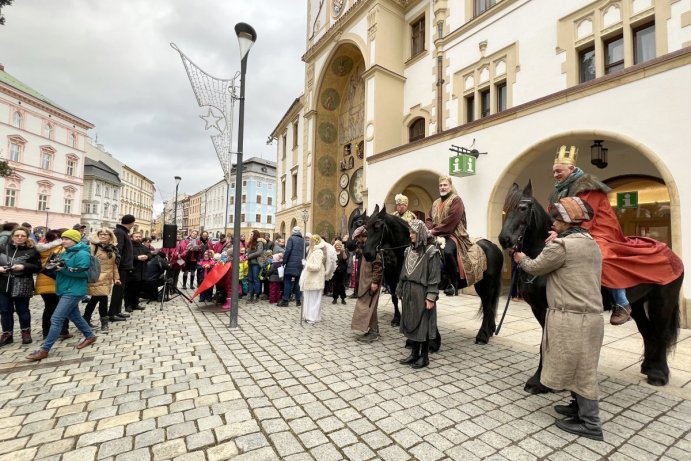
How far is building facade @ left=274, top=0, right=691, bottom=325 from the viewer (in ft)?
22.0

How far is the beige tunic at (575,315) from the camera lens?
8.76 feet

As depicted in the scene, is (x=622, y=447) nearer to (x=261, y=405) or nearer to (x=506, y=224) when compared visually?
(x=506, y=224)

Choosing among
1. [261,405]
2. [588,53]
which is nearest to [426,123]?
[588,53]

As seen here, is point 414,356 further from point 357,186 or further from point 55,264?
point 357,186

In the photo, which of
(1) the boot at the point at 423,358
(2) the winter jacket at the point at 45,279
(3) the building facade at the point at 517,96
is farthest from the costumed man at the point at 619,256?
(2) the winter jacket at the point at 45,279

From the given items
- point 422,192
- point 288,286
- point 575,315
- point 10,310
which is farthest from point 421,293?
point 422,192

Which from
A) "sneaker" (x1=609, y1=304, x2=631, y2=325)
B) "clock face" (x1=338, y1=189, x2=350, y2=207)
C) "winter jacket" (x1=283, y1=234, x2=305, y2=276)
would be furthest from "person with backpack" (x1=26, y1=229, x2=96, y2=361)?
"clock face" (x1=338, y1=189, x2=350, y2=207)

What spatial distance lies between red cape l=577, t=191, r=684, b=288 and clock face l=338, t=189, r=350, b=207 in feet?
55.7

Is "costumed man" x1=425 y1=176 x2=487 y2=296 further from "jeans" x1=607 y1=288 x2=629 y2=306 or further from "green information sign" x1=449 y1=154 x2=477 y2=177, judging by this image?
"green information sign" x1=449 y1=154 x2=477 y2=177

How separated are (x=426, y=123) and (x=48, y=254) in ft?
45.0

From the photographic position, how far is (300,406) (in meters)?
3.11

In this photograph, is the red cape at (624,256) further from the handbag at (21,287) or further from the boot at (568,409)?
the handbag at (21,287)

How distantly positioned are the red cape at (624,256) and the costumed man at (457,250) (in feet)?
5.68

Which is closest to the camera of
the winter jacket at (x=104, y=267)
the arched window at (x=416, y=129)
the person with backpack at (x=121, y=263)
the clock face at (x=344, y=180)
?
the winter jacket at (x=104, y=267)
